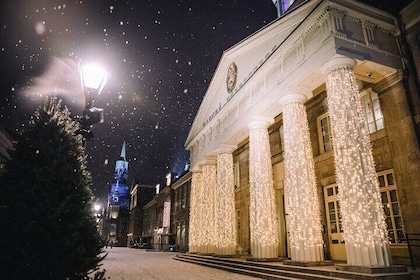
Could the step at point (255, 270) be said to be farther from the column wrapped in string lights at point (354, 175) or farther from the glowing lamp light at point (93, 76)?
the glowing lamp light at point (93, 76)

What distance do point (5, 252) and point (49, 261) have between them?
551mm

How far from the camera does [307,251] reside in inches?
334

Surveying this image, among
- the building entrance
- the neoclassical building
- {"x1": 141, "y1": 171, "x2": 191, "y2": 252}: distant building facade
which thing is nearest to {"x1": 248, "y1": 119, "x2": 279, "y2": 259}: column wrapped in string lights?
the neoclassical building

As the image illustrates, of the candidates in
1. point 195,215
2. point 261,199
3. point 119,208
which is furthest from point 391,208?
point 119,208

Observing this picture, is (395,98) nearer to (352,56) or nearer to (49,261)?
(352,56)

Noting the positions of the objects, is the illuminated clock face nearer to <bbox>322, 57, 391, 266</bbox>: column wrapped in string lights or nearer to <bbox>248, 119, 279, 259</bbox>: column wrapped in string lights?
<bbox>248, 119, 279, 259</bbox>: column wrapped in string lights

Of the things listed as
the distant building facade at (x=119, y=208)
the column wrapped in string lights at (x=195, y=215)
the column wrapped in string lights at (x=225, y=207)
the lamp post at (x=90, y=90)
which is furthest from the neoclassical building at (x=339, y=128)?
the distant building facade at (x=119, y=208)

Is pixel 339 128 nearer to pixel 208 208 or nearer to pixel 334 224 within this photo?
pixel 334 224

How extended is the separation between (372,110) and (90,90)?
9403 mm

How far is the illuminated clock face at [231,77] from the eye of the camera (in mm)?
15227

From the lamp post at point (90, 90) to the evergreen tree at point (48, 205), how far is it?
0.26m

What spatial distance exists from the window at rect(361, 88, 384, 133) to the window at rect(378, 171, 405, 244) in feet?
5.46

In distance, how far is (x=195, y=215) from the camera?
1852 cm

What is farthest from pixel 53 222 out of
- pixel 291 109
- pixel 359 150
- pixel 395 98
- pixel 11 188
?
pixel 395 98
